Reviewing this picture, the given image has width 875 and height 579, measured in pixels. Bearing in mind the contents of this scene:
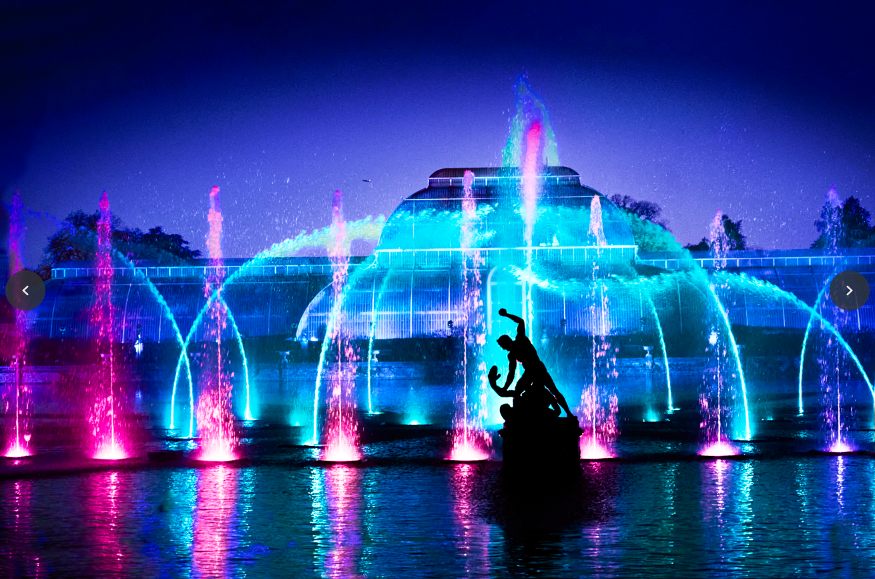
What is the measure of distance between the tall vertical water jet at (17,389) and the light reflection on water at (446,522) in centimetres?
598

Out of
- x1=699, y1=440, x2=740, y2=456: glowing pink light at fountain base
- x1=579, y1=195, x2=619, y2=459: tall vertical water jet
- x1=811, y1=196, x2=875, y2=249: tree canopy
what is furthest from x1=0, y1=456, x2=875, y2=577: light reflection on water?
x1=811, y1=196, x2=875, y2=249: tree canopy

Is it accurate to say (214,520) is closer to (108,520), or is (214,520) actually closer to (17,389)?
(108,520)

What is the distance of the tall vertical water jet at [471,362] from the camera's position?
65.8 ft

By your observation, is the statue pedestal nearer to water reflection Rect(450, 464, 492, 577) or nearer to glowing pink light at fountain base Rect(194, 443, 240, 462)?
water reflection Rect(450, 464, 492, 577)

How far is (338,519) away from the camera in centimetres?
1179

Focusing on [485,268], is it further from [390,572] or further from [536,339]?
[390,572]

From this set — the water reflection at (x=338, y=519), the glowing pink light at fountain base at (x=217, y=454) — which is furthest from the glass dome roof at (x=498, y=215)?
the water reflection at (x=338, y=519)

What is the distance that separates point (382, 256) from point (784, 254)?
29.0 meters

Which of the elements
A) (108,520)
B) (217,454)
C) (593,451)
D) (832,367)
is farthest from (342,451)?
(832,367)

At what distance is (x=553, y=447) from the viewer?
1459 cm

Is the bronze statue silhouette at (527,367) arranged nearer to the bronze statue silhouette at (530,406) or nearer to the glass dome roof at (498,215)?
the bronze statue silhouette at (530,406)

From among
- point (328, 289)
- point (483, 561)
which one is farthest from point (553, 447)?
point (328, 289)

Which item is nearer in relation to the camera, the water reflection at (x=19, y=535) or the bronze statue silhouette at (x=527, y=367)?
the water reflection at (x=19, y=535)

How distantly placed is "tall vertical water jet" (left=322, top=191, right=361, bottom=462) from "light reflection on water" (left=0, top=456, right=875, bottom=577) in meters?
3.52
